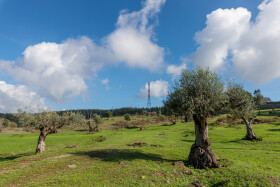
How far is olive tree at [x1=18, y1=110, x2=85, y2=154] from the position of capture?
1147 inches

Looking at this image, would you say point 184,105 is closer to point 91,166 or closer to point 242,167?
point 242,167

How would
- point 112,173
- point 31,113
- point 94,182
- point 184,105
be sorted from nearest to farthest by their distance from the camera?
point 94,182, point 112,173, point 184,105, point 31,113

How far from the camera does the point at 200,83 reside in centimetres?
2055

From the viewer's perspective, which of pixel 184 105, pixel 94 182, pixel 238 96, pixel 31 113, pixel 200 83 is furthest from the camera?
pixel 31 113

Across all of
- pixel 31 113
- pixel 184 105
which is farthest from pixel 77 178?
pixel 31 113

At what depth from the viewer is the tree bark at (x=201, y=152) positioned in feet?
59.1

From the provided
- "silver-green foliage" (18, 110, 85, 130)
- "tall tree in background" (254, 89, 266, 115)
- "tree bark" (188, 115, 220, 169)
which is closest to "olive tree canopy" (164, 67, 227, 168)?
"tree bark" (188, 115, 220, 169)

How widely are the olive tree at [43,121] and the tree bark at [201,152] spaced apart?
24518 mm

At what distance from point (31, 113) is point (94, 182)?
79.6 ft

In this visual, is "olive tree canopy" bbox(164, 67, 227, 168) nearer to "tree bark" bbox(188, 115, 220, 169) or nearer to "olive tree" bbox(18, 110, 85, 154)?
"tree bark" bbox(188, 115, 220, 169)

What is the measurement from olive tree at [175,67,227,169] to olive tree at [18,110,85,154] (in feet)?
79.2

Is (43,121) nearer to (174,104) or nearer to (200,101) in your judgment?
(174,104)

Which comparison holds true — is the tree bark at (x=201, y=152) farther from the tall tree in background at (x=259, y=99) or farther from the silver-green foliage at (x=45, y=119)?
the tall tree in background at (x=259, y=99)

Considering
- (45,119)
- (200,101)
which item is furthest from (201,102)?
(45,119)
